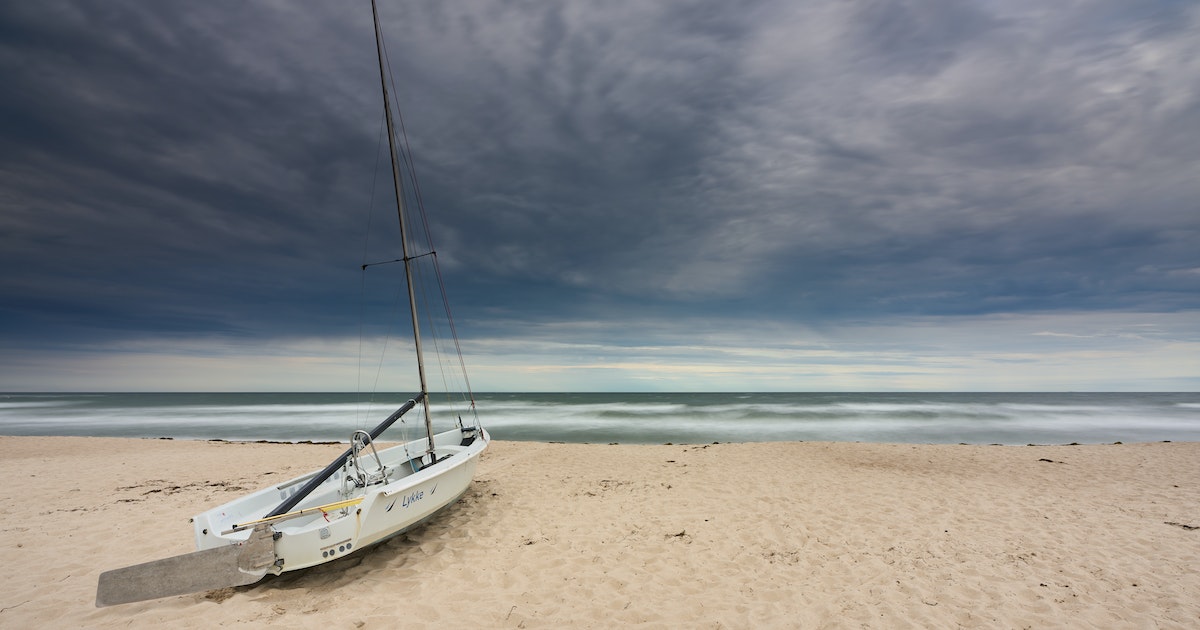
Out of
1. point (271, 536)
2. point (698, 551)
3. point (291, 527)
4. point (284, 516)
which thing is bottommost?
point (698, 551)

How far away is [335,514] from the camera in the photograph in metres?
6.46

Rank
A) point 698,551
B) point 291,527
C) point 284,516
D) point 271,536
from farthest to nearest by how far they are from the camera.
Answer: point 698,551, point 291,527, point 284,516, point 271,536

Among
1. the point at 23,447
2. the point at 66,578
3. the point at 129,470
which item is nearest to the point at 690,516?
the point at 66,578

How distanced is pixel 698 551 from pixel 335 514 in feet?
16.5

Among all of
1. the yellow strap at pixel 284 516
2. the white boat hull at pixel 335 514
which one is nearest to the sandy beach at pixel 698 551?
the white boat hull at pixel 335 514

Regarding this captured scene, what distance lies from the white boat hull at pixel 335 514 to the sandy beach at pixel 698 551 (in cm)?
49

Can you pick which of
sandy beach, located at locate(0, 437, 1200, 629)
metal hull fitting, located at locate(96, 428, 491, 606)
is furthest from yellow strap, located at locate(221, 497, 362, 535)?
sandy beach, located at locate(0, 437, 1200, 629)

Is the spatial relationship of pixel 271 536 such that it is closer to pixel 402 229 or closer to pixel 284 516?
pixel 284 516

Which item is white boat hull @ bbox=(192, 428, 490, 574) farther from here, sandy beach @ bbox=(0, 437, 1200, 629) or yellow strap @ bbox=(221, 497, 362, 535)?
sandy beach @ bbox=(0, 437, 1200, 629)

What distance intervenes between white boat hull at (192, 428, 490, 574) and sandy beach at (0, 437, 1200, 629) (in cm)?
49

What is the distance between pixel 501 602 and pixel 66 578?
532 centimetres

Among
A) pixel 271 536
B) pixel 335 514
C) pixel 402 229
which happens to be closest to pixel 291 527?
pixel 335 514

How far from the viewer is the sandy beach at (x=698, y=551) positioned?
4.71 meters

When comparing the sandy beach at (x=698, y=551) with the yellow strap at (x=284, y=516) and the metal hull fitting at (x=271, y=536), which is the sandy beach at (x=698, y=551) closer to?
the metal hull fitting at (x=271, y=536)
